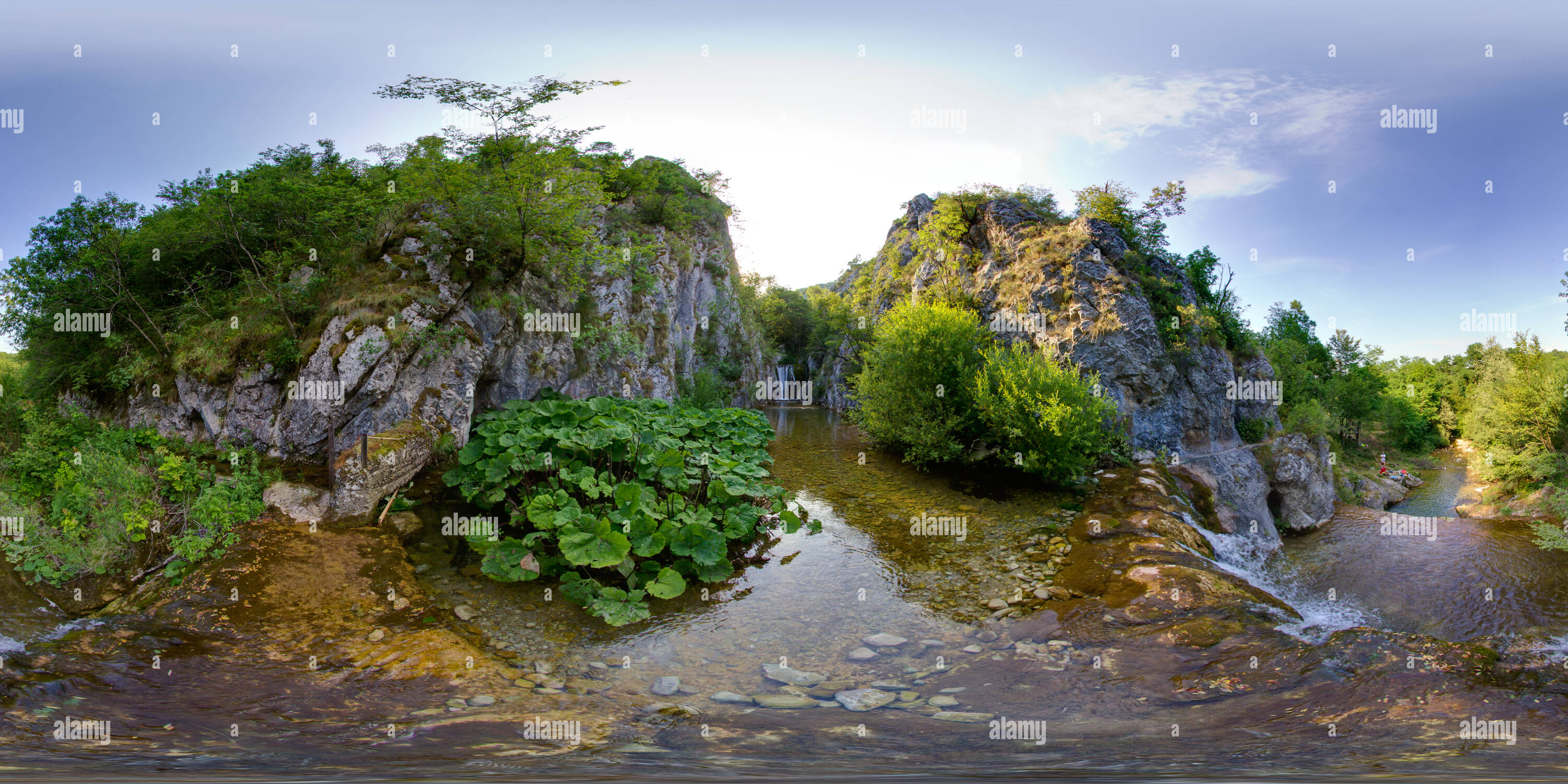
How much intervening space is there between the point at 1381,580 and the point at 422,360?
73.0ft

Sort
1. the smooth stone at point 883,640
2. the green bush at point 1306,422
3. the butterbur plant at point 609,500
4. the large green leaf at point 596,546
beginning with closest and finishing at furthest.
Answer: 1. the smooth stone at point 883,640
2. the large green leaf at point 596,546
3. the butterbur plant at point 609,500
4. the green bush at point 1306,422

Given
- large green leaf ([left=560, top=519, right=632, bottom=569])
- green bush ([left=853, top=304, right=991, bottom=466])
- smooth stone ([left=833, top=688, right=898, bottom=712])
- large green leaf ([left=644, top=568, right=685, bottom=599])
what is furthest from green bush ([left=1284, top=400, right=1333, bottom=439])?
large green leaf ([left=560, top=519, right=632, bottom=569])

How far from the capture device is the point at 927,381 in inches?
718

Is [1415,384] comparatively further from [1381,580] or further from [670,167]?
[670,167]

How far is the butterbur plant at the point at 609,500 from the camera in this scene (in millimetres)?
7559

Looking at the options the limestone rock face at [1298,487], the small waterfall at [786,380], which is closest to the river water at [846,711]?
the limestone rock face at [1298,487]

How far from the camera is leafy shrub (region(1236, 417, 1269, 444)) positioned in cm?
2150

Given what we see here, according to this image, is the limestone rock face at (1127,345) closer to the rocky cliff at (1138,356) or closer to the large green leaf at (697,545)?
the rocky cliff at (1138,356)

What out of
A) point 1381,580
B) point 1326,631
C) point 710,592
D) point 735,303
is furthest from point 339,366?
point 735,303

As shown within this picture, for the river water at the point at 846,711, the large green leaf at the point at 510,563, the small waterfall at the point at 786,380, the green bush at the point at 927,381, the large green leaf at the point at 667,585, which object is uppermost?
the small waterfall at the point at 786,380

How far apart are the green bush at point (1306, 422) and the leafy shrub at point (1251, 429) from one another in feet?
3.86

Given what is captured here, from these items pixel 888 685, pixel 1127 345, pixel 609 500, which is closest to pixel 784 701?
pixel 888 685

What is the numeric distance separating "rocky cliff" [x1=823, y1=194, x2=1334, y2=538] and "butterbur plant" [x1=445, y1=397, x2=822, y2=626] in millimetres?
11991

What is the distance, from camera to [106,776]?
2.98m
